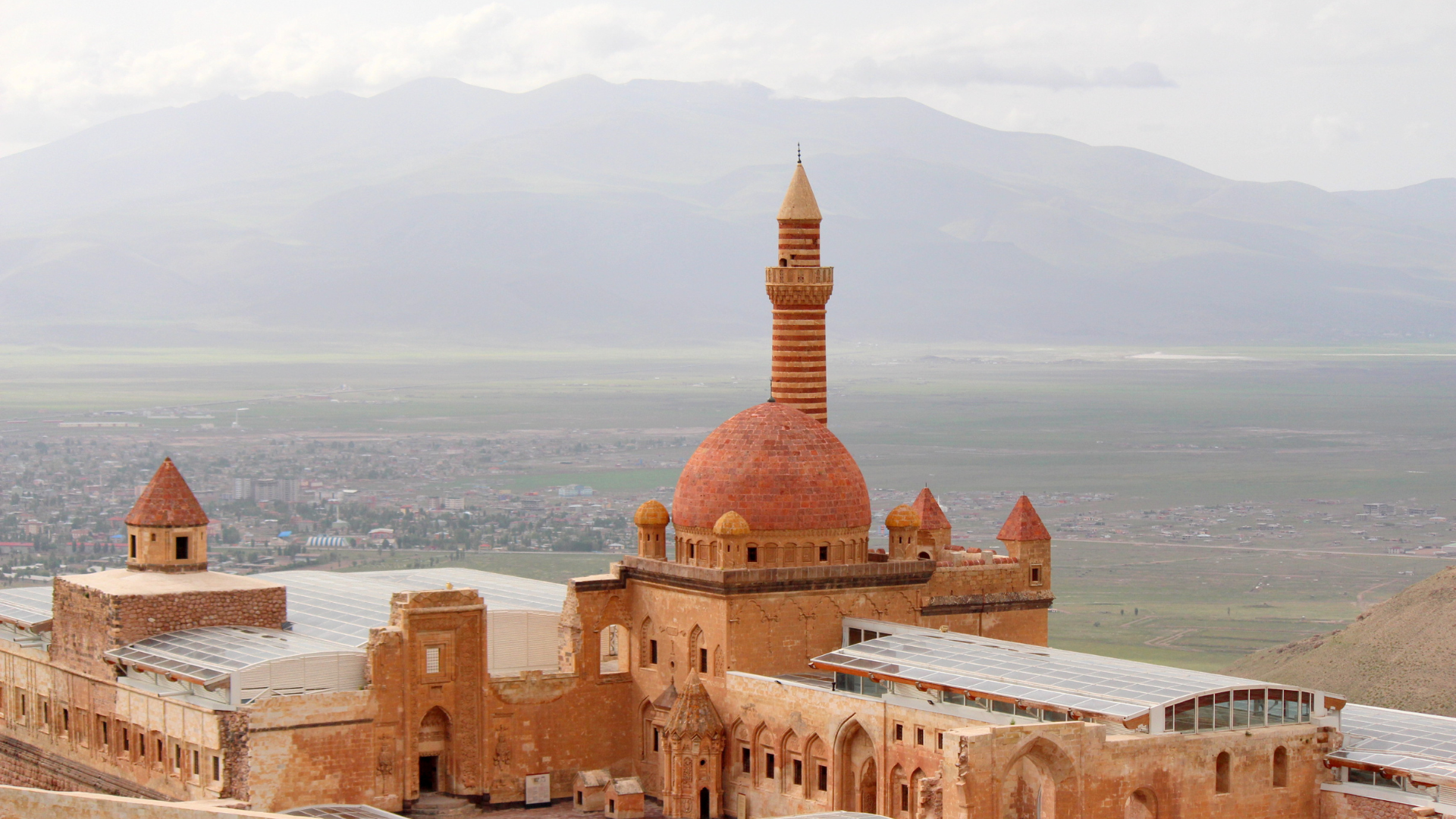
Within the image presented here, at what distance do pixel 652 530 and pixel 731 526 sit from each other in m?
3.86

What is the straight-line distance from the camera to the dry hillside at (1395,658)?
7969 centimetres

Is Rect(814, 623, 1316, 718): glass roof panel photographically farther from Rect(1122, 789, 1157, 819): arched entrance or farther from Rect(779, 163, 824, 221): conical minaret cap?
Rect(779, 163, 824, 221): conical minaret cap

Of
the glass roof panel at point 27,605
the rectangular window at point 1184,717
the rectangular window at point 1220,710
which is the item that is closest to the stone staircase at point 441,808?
the glass roof panel at point 27,605

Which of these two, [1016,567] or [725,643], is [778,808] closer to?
[725,643]

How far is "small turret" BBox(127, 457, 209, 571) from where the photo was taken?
59.7 metres

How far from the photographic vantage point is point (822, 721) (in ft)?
172

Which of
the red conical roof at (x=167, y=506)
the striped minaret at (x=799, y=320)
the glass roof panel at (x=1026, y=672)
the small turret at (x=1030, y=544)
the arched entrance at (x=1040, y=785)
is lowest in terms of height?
the arched entrance at (x=1040, y=785)

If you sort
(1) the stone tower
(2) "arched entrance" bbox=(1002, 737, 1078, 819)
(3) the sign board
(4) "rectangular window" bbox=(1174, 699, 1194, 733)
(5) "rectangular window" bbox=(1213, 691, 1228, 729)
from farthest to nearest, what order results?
(1) the stone tower < (3) the sign board < (5) "rectangular window" bbox=(1213, 691, 1228, 729) < (4) "rectangular window" bbox=(1174, 699, 1194, 733) < (2) "arched entrance" bbox=(1002, 737, 1078, 819)

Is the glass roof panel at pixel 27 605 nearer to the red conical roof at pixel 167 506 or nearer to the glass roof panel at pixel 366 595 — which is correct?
the red conical roof at pixel 167 506

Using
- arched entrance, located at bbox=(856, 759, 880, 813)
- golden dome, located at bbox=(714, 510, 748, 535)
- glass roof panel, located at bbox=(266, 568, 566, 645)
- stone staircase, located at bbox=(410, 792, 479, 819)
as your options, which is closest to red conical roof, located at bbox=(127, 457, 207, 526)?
glass roof panel, located at bbox=(266, 568, 566, 645)

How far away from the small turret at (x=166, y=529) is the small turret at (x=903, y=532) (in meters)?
18.2

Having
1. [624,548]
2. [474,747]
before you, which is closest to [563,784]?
[474,747]

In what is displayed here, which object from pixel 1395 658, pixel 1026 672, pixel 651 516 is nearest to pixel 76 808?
pixel 1026 672

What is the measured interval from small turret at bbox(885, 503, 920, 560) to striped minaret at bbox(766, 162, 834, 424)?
610 centimetres
